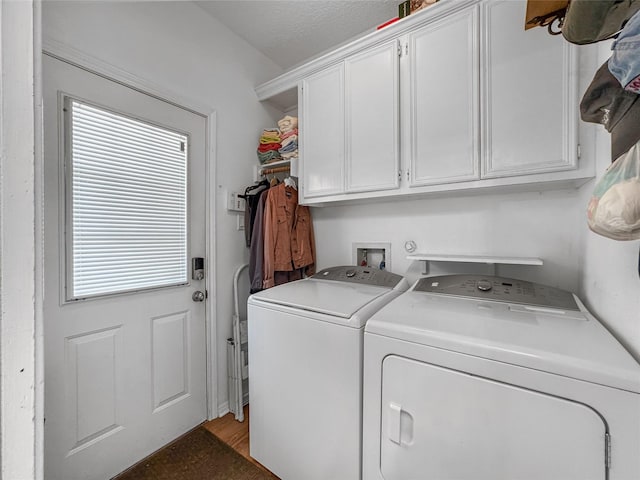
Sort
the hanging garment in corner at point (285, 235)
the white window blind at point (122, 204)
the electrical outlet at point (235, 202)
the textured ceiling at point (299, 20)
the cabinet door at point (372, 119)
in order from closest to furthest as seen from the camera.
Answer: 1. the white window blind at point (122, 204)
2. the cabinet door at point (372, 119)
3. the textured ceiling at point (299, 20)
4. the hanging garment in corner at point (285, 235)
5. the electrical outlet at point (235, 202)

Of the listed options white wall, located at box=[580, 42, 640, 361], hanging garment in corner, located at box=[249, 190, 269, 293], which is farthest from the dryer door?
hanging garment in corner, located at box=[249, 190, 269, 293]

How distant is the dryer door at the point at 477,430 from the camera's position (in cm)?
67

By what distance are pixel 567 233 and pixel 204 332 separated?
2.31 metres

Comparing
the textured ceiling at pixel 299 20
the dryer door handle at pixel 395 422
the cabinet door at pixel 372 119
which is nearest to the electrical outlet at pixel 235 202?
the cabinet door at pixel 372 119

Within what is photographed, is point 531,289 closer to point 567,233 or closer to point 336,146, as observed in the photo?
point 567,233

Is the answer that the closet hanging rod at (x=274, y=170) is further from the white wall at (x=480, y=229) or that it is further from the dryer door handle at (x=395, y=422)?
the dryer door handle at (x=395, y=422)

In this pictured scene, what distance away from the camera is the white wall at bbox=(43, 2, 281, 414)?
1316 mm

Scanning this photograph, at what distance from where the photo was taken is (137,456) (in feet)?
4.96

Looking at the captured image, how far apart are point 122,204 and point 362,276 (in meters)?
1.50

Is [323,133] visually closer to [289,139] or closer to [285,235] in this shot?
[289,139]

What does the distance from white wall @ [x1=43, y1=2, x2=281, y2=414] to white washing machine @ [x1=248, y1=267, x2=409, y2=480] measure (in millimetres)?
691

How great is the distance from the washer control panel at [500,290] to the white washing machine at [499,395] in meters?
0.01

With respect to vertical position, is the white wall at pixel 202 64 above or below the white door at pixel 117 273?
above

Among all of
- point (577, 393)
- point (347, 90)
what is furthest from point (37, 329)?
point (347, 90)
